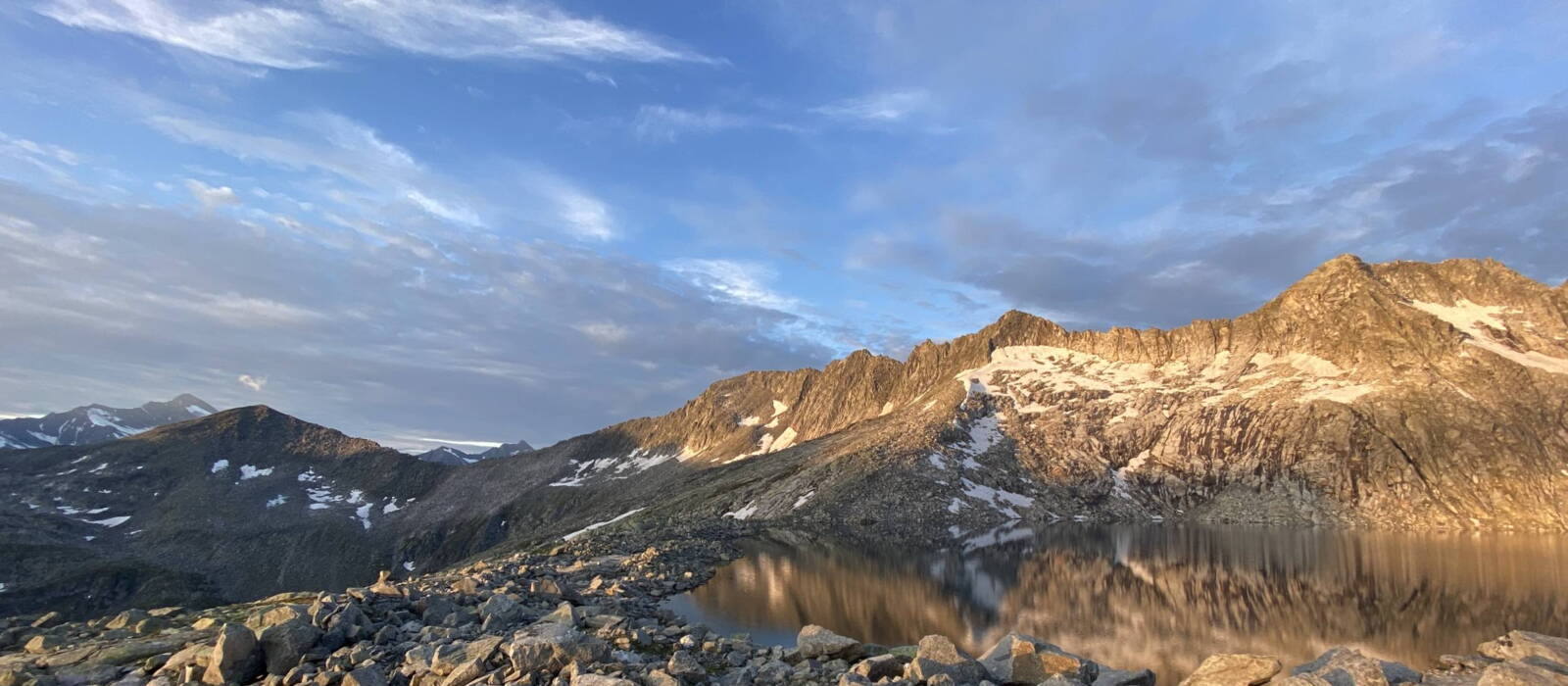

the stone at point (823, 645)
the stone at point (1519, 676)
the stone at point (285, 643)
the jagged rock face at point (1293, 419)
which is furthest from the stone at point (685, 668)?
the jagged rock face at point (1293, 419)

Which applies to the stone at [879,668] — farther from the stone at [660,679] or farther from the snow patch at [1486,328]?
the snow patch at [1486,328]

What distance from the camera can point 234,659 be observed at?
17.5 meters

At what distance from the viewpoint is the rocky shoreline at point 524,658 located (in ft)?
56.2

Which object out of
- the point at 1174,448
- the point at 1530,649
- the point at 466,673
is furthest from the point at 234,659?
the point at 1174,448

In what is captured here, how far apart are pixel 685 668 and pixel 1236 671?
13698 millimetres

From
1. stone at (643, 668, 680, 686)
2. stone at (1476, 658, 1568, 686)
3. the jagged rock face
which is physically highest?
the jagged rock face

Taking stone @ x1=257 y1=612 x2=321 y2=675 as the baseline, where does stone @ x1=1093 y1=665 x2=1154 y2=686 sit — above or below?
above

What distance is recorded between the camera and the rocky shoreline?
674 inches

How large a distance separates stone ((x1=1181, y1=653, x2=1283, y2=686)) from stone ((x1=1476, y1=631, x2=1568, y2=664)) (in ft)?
24.0

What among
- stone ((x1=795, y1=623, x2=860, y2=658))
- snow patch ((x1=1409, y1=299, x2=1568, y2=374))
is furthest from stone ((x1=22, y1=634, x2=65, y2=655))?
snow patch ((x1=1409, y1=299, x2=1568, y2=374))

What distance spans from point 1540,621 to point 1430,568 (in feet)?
83.8

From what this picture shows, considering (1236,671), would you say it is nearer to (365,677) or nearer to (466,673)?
(466,673)

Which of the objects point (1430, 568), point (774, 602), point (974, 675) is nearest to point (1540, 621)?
point (1430, 568)

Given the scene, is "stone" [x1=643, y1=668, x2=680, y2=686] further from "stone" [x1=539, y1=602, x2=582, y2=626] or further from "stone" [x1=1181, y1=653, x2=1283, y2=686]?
"stone" [x1=1181, y1=653, x2=1283, y2=686]
